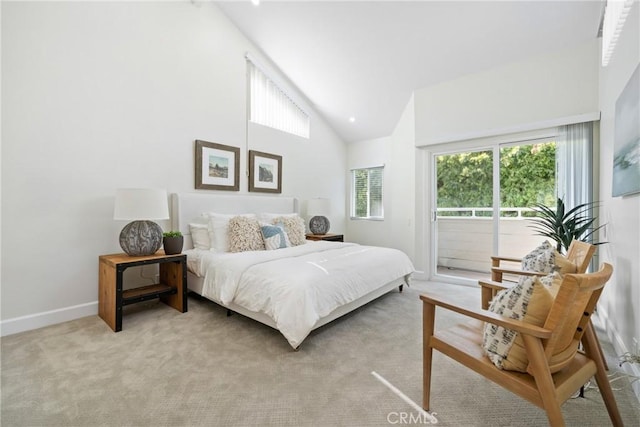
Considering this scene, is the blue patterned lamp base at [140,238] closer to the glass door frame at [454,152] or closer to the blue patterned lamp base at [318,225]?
the blue patterned lamp base at [318,225]

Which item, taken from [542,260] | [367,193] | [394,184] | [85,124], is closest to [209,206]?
[85,124]

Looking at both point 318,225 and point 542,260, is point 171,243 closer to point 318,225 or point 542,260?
point 318,225

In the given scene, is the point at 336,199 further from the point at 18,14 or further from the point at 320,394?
the point at 18,14

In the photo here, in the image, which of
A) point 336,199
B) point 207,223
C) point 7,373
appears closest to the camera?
point 7,373

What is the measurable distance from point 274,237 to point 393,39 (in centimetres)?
285

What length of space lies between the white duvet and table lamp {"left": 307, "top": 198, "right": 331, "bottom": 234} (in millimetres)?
1611

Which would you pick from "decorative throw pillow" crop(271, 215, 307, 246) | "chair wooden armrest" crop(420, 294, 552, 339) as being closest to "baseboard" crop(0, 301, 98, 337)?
"decorative throw pillow" crop(271, 215, 307, 246)

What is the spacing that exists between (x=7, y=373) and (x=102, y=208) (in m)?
1.53

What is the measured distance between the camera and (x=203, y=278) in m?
2.97

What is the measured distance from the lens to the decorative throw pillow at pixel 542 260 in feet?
6.52

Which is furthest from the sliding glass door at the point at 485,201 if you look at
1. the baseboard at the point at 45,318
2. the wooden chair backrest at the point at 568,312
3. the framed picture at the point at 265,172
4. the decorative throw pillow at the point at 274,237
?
the baseboard at the point at 45,318

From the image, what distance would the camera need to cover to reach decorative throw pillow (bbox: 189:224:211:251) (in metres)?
3.34

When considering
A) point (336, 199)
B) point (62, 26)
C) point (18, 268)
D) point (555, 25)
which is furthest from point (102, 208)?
→ point (555, 25)

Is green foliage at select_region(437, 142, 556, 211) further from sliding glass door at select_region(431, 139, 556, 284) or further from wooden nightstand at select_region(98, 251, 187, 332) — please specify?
wooden nightstand at select_region(98, 251, 187, 332)
